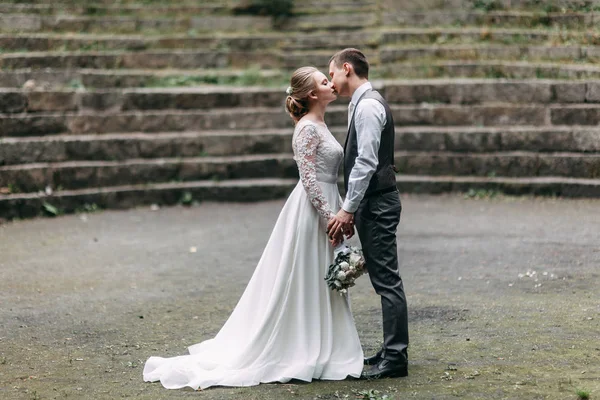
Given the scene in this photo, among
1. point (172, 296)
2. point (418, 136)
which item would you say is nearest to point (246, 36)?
point (418, 136)

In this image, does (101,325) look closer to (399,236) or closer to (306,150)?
(306,150)

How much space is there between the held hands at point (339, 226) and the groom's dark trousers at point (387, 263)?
0.09 metres

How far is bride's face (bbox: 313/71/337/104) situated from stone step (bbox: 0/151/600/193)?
274 inches

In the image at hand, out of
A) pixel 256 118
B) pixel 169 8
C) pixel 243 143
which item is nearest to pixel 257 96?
pixel 256 118

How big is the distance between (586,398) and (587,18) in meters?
10.4

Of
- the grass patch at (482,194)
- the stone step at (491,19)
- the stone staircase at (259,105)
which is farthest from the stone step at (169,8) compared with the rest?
the grass patch at (482,194)

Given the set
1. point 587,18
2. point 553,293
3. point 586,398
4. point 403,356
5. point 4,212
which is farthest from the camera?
point 587,18

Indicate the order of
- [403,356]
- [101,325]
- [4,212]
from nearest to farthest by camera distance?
1. [403,356]
2. [101,325]
3. [4,212]

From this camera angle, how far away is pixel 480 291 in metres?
7.64

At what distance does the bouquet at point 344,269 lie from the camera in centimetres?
538

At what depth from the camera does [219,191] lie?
1239 centimetres

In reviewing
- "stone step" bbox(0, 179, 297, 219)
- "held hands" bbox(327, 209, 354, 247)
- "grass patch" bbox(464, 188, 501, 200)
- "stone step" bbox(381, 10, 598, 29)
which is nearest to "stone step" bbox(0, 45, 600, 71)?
"stone step" bbox(381, 10, 598, 29)

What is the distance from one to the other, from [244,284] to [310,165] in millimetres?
2859

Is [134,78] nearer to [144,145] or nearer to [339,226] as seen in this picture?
[144,145]
